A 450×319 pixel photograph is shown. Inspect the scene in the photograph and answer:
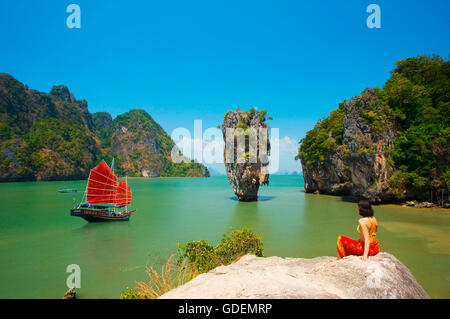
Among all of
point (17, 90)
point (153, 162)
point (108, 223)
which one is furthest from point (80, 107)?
point (108, 223)

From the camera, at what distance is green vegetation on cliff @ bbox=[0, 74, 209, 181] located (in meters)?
62.6

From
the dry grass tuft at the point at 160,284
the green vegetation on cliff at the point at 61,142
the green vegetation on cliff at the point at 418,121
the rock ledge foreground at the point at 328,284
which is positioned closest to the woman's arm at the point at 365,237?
the rock ledge foreground at the point at 328,284

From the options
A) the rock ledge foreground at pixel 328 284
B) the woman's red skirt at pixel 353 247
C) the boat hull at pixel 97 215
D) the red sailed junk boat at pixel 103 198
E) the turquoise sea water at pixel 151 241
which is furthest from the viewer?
the red sailed junk boat at pixel 103 198

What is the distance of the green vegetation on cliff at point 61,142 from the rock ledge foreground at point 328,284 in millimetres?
75977

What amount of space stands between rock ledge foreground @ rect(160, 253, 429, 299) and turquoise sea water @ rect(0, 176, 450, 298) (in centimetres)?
432

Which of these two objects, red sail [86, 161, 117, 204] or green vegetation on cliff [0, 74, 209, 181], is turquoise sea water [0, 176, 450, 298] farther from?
green vegetation on cliff [0, 74, 209, 181]

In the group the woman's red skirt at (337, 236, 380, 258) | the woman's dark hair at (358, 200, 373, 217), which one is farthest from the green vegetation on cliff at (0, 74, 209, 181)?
the woman's dark hair at (358, 200, 373, 217)

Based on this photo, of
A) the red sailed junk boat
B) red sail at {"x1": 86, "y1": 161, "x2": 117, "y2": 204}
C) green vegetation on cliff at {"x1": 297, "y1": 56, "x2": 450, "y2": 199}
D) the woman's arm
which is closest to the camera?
the woman's arm

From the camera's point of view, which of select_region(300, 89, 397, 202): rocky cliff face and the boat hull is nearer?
the boat hull

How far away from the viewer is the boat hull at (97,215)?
1418 cm

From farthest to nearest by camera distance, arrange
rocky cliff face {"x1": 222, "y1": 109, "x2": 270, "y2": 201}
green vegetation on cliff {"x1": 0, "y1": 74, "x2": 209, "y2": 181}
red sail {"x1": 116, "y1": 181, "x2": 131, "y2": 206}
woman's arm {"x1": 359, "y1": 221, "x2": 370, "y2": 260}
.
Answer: green vegetation on cliff {"x1": 0, "y1": 74, "x2": 209, "y2": 181} → rocky cliff face {"x1": 222, "y1": 109, "x2": 270, "y2": 201} → red sail {"x1": 116, "y1": 181, "x2": 131, "y2": 206} → woman's arm {"x1": 359, "y1": 221, "x2": 370, "y2": 260}

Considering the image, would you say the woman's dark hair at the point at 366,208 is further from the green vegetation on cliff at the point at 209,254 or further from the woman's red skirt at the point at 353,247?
the green vegetation on cliff at the point at 209,254
